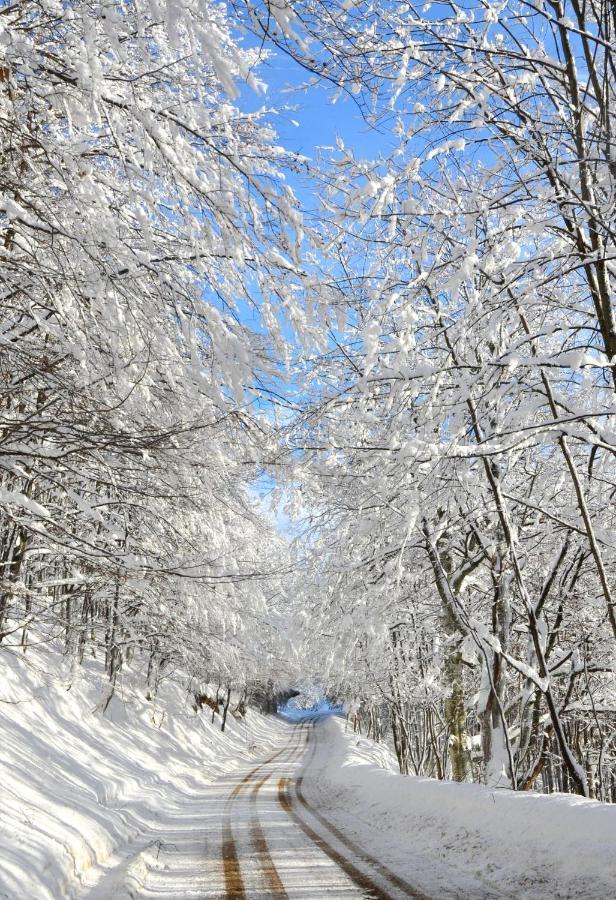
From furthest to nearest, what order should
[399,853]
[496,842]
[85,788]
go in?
[85,788]
[399,853]
[496,842]

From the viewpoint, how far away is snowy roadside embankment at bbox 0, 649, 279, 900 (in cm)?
609

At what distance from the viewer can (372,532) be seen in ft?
26.9

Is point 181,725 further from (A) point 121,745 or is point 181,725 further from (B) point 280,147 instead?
(B) point 280,147

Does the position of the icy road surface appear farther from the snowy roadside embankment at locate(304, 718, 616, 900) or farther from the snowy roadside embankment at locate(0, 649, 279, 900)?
the snowy roadside embankment at locate(0, 649, 279, 900)

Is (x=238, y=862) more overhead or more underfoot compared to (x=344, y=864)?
more underfoot

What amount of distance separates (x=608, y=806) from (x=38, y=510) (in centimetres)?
528

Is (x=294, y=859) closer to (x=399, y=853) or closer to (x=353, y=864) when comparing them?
(x=353, y=864)

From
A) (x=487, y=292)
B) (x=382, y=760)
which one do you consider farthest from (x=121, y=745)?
(x=382, y=760)

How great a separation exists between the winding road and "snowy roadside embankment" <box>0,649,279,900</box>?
79 centimetres

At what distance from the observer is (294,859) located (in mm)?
7590

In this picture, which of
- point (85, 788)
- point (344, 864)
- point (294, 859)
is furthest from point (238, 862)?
point (85, 788)

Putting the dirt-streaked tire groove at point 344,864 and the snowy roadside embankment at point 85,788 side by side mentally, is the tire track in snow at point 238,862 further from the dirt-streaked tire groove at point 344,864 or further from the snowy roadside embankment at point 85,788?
the dirt-streaked tire groove at point 344,864

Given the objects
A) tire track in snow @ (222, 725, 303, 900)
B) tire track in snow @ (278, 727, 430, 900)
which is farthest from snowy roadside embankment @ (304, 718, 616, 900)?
tire track in snow @ (222, 725, 303, 900)

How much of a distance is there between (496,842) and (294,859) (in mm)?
2649
